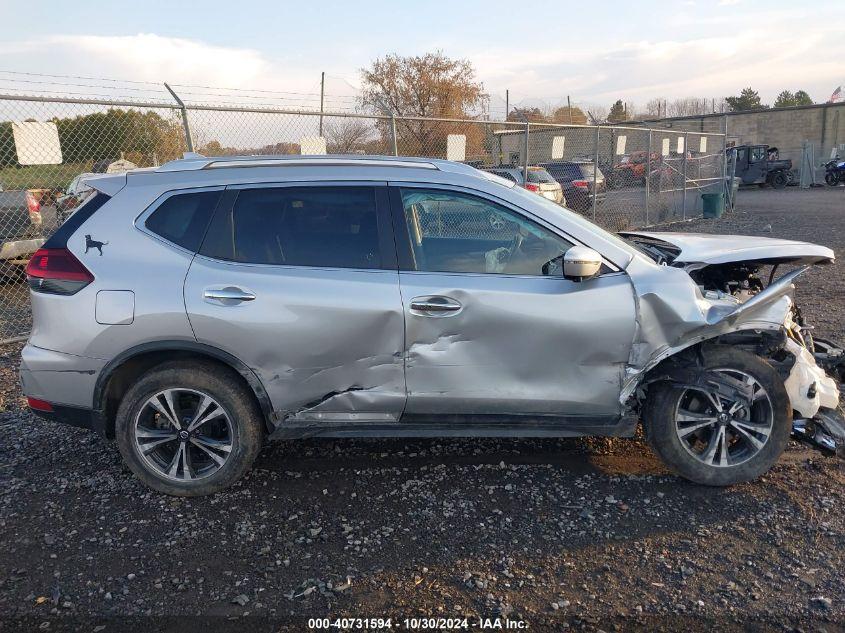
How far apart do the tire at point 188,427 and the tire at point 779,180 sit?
34.9 meters

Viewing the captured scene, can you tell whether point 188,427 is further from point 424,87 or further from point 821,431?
point 424,87

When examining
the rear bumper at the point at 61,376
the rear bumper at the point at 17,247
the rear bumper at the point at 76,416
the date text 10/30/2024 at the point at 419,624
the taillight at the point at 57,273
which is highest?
the taillight at the point at 57,273

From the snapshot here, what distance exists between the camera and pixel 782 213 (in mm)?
19359

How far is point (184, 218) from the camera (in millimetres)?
3609

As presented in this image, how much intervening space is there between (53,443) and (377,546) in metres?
2.63

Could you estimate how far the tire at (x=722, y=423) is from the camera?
3537mm

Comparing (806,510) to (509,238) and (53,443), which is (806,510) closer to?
(509,238)

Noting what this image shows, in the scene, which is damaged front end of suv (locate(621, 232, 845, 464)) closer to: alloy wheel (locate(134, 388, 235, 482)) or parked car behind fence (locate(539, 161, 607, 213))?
alloy wheel (locate(134, 388, 235, 482))

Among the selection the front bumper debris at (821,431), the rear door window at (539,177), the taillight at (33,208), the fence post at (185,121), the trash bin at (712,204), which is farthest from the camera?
the trash bin at (712,204)

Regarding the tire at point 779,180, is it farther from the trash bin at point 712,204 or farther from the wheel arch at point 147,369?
the wheel arch at point 147,369

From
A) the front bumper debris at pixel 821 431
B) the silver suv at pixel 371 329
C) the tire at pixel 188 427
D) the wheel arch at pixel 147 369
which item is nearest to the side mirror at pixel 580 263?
the silver suv at pixel 371 329

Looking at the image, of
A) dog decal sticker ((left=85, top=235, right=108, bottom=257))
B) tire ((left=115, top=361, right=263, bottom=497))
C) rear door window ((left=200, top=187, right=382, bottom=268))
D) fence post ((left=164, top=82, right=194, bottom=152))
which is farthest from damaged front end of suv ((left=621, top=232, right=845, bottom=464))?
fence post ((left=164, top=82, right=194, bottom=152))

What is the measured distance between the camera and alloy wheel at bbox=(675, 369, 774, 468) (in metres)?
3.54

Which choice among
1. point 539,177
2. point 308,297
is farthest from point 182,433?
point 539,177
